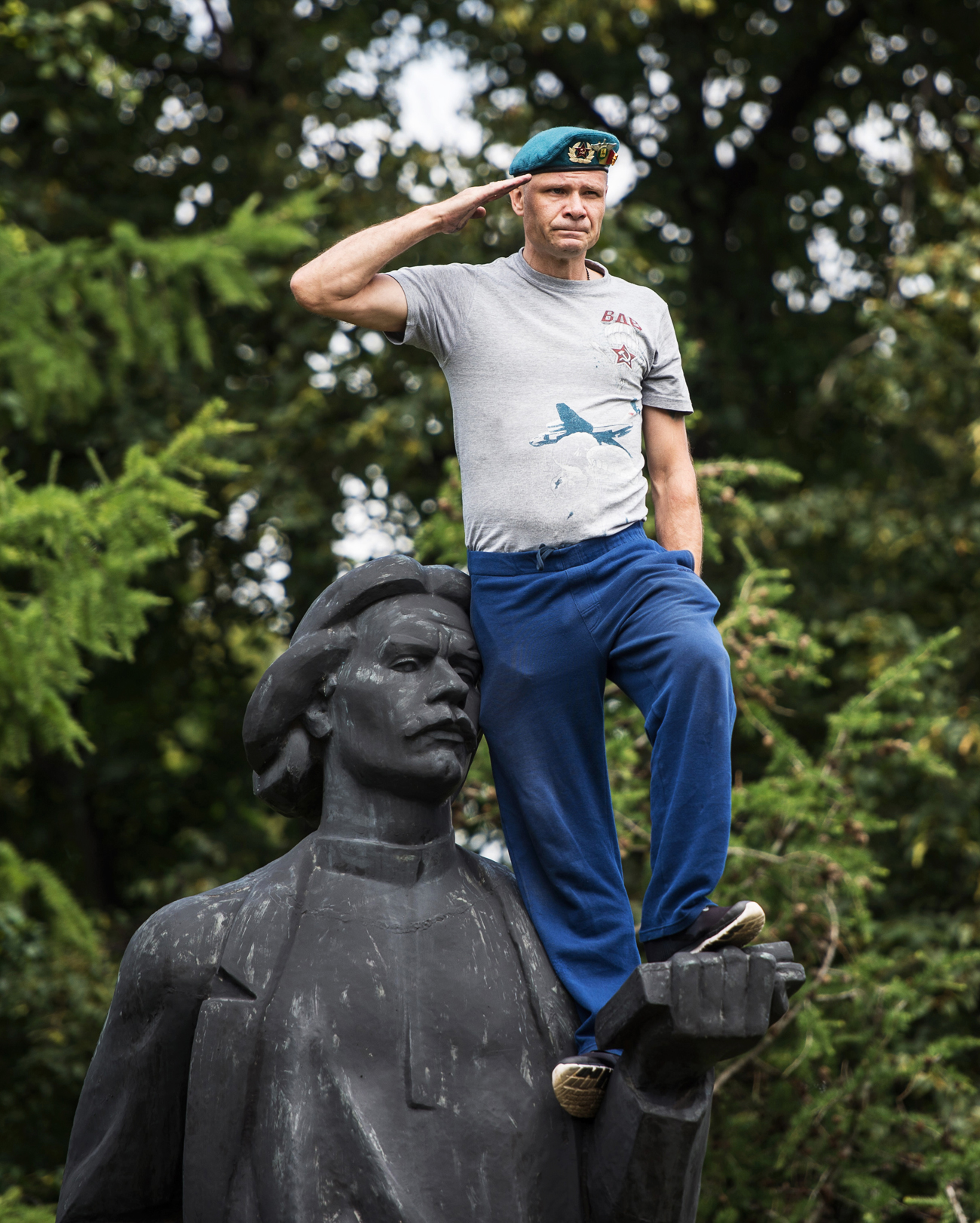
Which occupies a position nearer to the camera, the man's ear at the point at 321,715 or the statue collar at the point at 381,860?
the statue collar at the point at 381,860

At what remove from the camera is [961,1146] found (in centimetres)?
682

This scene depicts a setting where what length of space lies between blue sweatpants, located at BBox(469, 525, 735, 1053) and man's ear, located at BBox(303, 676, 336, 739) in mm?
320

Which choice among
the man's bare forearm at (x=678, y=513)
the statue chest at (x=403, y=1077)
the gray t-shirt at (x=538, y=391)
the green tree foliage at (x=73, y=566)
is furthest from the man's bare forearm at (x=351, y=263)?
the green tree foliage at (x=73, y=566)

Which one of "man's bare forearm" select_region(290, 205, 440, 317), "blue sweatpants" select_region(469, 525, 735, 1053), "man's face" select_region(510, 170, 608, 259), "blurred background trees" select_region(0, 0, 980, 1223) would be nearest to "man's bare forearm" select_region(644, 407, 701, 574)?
"blue sweatpants" select_region(469, 525, 735, 1053)

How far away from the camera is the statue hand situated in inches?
113

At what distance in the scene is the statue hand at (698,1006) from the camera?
2863 millimetres

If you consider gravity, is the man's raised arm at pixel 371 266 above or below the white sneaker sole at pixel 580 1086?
above

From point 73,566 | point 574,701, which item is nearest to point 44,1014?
point 73,566

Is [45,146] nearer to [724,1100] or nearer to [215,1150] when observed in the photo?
[724,1100]

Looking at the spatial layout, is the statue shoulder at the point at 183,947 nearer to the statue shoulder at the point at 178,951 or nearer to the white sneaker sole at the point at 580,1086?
the statue shoulder at the point at 178,951

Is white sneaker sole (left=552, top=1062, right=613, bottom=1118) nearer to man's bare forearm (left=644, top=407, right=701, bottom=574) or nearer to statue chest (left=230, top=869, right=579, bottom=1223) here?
statue chest (left=230, top=869, right=579, bottom=1223)

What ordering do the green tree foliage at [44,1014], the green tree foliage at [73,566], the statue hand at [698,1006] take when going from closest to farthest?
the statue hand at [698,1006] < the green tree foliage at [73,566] < the green tree foliage at [44,1014]

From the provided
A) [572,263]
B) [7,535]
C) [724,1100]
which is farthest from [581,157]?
[724,1100]

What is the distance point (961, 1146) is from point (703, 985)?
4.50m
